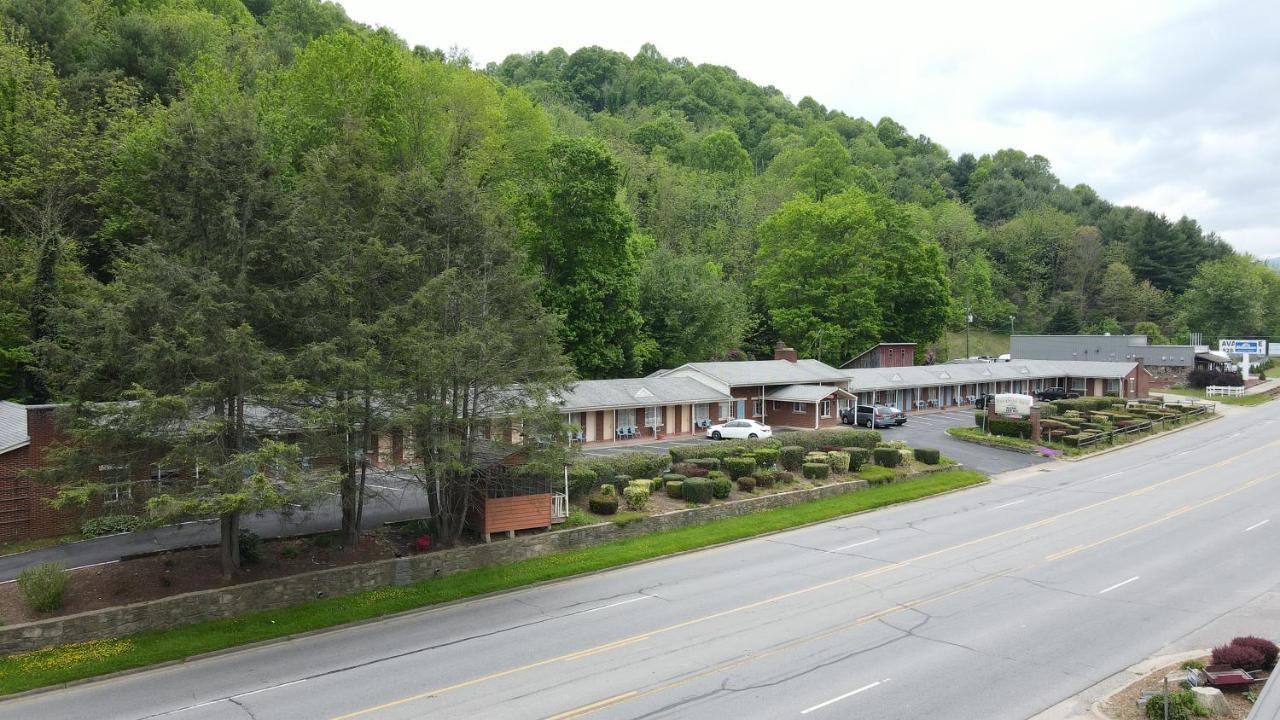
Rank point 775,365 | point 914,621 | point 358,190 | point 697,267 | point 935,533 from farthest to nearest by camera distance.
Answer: point 697,267
point 775,365
point 935,533
point 358,190
point 914,621

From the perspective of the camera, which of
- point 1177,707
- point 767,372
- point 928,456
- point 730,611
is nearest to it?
point 1177,707

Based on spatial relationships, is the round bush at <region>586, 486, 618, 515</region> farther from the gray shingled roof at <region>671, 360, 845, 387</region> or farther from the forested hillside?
the gray shingled roof at <region>671, 360, 845, 387</region>

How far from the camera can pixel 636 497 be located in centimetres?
2795

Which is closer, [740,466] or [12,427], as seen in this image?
[12,427]

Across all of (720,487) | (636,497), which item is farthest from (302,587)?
(720,487)

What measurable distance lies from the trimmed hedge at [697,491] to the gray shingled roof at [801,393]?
21.9 metres

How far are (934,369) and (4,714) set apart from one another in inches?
2429

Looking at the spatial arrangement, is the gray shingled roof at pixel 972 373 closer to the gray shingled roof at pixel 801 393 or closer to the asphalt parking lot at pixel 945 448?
A: the asphalt parking lot at pixel 945 448

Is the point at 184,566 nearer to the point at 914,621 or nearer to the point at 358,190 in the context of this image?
the point at 358,190

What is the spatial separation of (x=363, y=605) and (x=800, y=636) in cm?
1137

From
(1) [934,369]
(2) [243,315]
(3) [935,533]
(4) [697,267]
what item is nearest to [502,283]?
(2) [243,315]

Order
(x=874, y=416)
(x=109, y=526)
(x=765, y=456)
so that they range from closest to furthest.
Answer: (x=109, y=526), (x=765, y=456), (x=874, y=416)

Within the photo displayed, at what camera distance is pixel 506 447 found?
23.8m

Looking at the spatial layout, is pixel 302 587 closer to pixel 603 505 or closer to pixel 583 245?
pixel 603 505
